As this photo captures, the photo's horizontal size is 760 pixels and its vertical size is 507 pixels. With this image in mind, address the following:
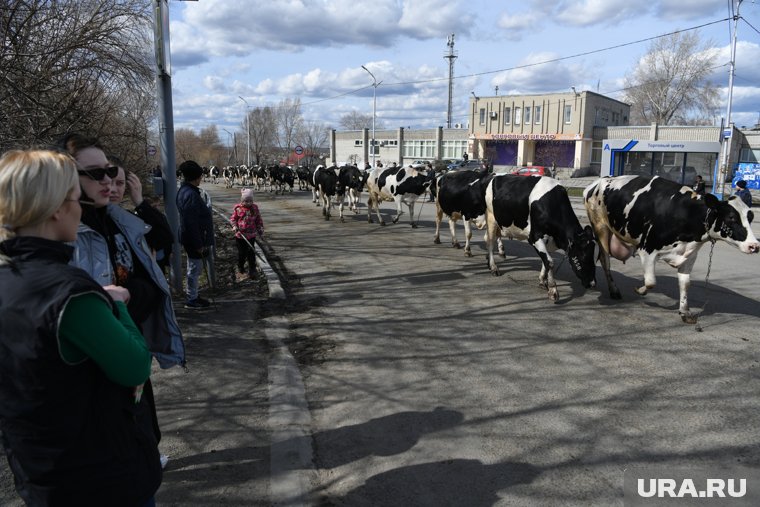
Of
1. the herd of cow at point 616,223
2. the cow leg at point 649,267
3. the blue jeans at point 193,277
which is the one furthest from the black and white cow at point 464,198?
the blue jeans at point 193,277

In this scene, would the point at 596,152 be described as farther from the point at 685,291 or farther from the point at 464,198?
the point at 685,291

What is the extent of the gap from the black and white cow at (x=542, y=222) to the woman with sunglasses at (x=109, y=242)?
593 centimetres

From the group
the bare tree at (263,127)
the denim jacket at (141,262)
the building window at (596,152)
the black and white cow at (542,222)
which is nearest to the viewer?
the denim jacket at (141,262)

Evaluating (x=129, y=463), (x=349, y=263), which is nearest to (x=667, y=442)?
(x=129, y=463)

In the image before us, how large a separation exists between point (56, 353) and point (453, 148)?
7279cm

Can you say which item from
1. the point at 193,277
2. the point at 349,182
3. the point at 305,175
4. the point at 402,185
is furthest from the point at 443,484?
the point at 305,175

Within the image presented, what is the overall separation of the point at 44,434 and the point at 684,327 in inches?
260

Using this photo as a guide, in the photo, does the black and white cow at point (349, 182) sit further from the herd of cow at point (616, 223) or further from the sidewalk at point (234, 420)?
the sidewalk at point (234, 420)

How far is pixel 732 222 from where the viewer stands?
6.31 metres

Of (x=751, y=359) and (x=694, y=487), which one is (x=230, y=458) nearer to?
(x=694, y=487)

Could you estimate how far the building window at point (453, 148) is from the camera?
2790 inches

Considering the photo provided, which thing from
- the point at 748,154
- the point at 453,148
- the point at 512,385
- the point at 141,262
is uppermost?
the point at 453,148

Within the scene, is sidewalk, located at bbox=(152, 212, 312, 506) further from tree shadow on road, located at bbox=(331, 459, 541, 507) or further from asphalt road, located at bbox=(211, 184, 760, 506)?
tree shadow on road, located at bbox=(331, 459, 541, 507)

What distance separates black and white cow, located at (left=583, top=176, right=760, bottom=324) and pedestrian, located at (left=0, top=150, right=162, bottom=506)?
6.61 m
